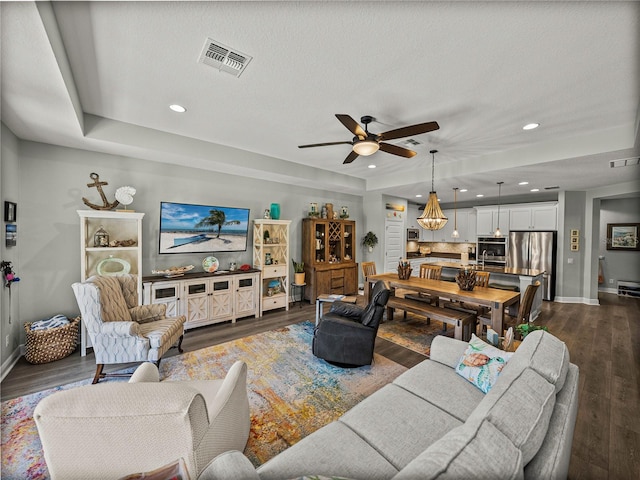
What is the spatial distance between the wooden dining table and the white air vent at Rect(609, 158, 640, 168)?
2255 millimetres

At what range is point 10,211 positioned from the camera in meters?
2.84

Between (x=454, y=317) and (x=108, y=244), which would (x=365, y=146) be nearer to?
(x=454, y=317)

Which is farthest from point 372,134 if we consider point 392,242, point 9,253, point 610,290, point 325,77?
point 610,290

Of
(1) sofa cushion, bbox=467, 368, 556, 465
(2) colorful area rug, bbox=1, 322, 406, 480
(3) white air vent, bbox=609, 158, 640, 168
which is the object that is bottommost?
(2) colorful area rug, bbox=1, 322, 406, 480

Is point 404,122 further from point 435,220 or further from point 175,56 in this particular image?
point 175,56

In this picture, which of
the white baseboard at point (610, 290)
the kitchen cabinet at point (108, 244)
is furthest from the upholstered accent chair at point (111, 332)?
the white baseboard at point (610, 290)

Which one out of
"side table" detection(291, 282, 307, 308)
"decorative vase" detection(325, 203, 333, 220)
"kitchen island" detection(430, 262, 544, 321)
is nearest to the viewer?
"kitchen island" detection(430, 262, 544, 321)

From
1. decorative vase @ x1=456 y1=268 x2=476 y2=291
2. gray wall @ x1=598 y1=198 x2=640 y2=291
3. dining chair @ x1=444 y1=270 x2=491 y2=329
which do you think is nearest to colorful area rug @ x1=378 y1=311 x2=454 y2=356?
dining chair @ x1=444 y1=270 x2=491 y2=329

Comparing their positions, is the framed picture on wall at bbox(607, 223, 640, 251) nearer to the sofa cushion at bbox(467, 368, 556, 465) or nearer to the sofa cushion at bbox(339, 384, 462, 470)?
the sofa cushion at bbox(467, 368, 556, 465)

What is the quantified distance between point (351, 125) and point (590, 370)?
Answer: 3.74 metres

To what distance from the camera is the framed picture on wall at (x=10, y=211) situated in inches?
109

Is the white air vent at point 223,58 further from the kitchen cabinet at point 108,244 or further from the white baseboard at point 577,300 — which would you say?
the white baseboard at point 577,300

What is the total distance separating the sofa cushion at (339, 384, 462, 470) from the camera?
132 cm

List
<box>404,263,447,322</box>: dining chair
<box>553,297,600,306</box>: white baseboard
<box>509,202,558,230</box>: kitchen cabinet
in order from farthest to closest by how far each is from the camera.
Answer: <box>509,202,558,230</box>: kitchen cabinet → <box>553,297,600,306</box>: white baseboard → <box>404,263,447,322</box>: dining chair
